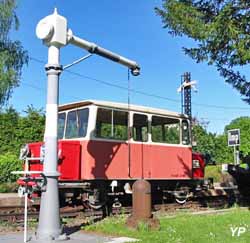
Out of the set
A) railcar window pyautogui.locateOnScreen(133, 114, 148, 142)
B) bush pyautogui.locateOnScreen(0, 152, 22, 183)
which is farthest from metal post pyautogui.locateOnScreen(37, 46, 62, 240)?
bush pyautogui.locateOnScreen(0, 152, 22, 183)

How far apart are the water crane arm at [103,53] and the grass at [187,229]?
12.0ft

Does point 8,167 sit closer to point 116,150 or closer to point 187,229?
point 116,150

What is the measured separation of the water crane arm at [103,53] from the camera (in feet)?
32.6

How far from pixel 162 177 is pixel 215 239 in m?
6.02

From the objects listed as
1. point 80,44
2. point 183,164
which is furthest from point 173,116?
point 80,44

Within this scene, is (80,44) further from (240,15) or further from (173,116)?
(173,116)

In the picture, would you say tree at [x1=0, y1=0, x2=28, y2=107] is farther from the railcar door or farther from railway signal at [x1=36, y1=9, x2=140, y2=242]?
railway signal at [x1=36, y1=9, x2=140, y2=242]

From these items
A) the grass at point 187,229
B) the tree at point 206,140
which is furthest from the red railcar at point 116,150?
the tree at point 206,140

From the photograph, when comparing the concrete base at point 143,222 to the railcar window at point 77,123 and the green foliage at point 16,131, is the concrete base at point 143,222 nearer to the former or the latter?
the railcar window at point 77,123

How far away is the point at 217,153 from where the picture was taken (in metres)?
43.5

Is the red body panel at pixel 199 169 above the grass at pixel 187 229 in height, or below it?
above

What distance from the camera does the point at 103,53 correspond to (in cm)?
1062

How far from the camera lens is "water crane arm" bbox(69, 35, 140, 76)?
9938 mm

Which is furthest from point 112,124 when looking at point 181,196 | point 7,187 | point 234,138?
point 7,187
